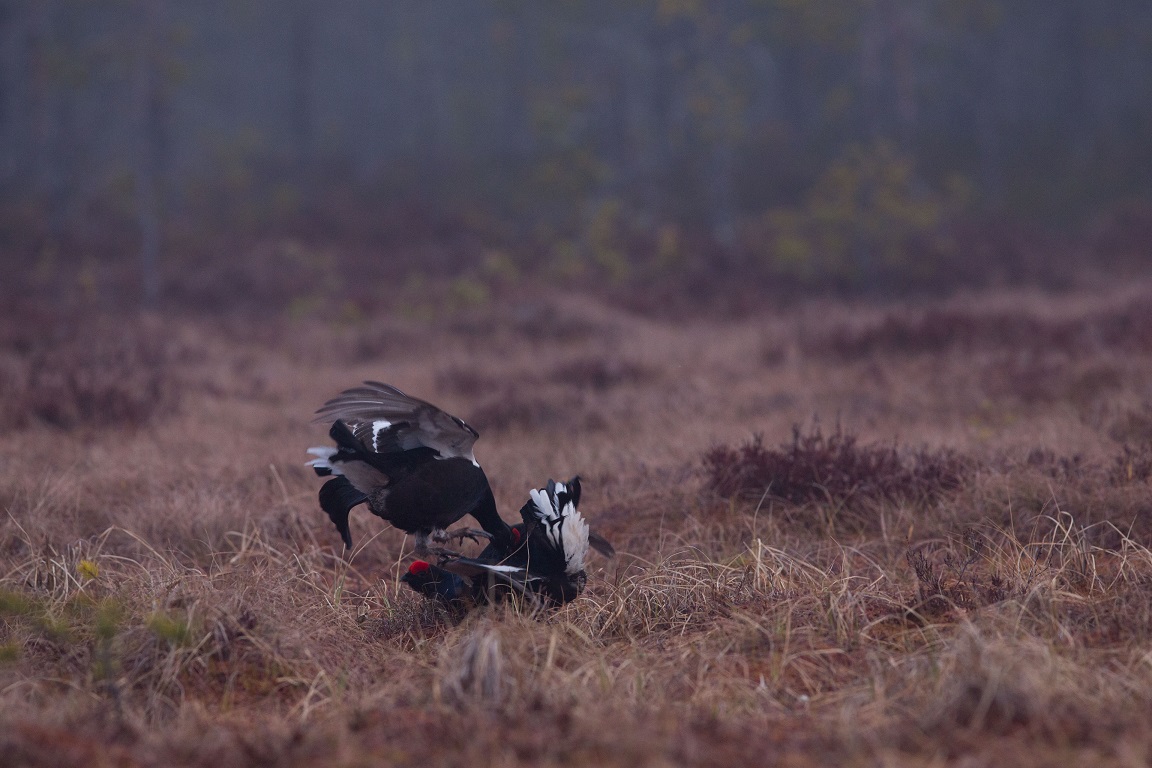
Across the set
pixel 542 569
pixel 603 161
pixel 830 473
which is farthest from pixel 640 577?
pixel 603 161

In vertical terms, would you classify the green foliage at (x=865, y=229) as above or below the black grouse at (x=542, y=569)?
above

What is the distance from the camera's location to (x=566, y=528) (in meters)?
3.69

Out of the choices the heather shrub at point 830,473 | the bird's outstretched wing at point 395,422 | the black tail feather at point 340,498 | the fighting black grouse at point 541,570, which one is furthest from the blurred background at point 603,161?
the fighting black grouse at point 541,570

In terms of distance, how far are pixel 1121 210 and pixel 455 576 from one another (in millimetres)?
22130

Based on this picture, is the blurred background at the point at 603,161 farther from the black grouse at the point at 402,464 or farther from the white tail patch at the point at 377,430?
the white tail patch at the point at 377,430

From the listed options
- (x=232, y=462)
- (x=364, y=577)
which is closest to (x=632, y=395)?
(x=232, y=462)

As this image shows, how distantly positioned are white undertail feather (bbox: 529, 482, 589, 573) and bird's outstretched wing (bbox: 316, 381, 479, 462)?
375 millimetres

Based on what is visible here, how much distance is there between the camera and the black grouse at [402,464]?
12.0ft

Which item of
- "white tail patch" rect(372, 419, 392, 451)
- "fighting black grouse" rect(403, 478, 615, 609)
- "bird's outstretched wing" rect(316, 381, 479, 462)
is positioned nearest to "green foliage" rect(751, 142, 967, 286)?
"fighting black grouse" rect(403, 478, 615, 609)

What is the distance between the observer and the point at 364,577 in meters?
4.57

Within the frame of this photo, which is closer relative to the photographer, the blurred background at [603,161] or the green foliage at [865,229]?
the green foliage at [865,229]

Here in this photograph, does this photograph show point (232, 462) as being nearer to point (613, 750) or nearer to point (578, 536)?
point (578, 536)

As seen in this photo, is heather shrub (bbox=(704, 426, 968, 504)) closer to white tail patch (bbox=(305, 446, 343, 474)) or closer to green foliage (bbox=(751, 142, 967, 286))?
white tail patch (bbox=(305, 446, 343, 474))

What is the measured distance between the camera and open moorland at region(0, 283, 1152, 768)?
2.54 m
